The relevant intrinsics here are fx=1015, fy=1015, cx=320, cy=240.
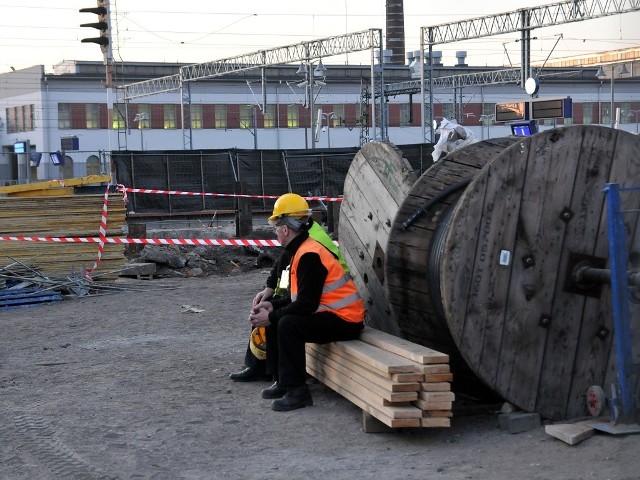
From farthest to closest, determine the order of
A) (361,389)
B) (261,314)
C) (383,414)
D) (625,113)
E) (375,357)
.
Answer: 1. (625,113)
2. (261,314)
3. (361,389)
4. (375,357)
5. (383,414)

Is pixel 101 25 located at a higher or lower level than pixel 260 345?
higher

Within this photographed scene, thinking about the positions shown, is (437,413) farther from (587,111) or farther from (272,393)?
(587,111)

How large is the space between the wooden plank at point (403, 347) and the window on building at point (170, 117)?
58.0m

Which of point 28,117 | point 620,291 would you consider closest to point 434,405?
point 620,291

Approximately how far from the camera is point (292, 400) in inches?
285

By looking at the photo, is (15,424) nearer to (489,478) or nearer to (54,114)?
(489,478)

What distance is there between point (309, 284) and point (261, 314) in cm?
54

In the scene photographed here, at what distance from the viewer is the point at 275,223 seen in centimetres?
749

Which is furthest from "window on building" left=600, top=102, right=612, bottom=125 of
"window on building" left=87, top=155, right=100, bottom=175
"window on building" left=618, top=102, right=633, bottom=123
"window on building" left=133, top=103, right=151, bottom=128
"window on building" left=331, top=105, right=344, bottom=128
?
"window on building" left=87, top=155, right=100, bottom=175

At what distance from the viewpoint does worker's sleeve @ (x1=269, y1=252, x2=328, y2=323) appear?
7.09 m

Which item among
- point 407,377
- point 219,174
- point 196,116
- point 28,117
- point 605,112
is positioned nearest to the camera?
point 407,377

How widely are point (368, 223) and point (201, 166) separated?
756 inches

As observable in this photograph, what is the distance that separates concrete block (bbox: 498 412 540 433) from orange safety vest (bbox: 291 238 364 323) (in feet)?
4.63

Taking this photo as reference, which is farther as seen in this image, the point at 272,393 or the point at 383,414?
the point at 272,393
